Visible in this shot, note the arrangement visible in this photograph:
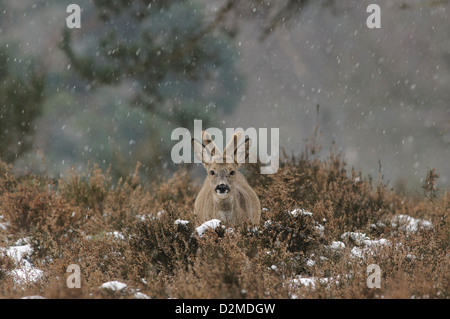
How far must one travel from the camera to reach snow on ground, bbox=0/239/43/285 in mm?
5663

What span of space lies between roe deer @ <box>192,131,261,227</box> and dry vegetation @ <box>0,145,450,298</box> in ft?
0.86

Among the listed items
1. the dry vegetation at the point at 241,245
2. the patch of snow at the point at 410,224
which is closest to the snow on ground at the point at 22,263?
the dry vegetation at the point at 241,245

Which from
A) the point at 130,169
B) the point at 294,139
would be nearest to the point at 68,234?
the point at 130,169

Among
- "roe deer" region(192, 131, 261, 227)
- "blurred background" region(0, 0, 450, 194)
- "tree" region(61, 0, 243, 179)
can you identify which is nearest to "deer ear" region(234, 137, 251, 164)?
"roe deer" region(192, 131, 261, 227)

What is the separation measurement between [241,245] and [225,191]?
2.23ft

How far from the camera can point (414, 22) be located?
17.7 m

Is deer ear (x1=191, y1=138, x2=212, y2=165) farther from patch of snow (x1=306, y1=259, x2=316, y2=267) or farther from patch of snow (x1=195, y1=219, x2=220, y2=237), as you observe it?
patch of snow (x1=306, y1=259, x2=316, y2=267)

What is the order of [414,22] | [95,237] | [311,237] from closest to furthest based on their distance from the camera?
[311,237] → [95,237] → [414,22]

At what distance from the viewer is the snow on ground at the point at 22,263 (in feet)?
18.6

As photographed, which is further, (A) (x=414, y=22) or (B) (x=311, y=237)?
(A) (x=414, y=22)

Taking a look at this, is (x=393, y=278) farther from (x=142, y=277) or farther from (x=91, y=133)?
(x=91, y=133)

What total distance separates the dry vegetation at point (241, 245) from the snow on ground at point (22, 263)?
3cm
